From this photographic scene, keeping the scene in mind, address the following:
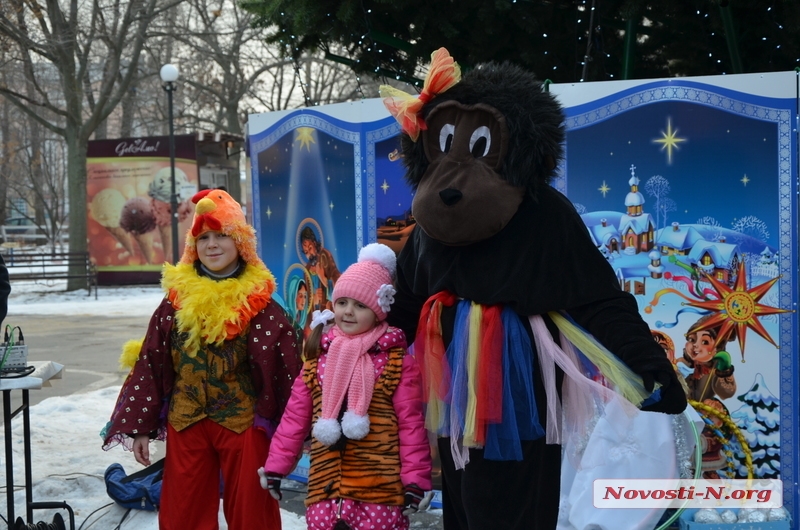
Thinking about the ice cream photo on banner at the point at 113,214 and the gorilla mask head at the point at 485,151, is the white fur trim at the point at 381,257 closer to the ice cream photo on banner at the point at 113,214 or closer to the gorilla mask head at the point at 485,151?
the gorilla mask head at the point at 485,151

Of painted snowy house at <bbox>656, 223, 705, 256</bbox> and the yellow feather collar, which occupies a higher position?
painted snowy house at <bbox>656, 223, 705, 256</bbox>

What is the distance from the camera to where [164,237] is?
19.7 meters

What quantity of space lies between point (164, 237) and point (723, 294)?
17385 millimetres

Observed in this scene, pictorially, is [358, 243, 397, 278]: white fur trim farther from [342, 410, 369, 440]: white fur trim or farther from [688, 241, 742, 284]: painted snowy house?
[688, 241, 742, 284]: painted snowy house

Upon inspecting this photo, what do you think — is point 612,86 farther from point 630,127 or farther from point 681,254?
point 681,254

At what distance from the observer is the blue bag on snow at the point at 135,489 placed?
431 cm

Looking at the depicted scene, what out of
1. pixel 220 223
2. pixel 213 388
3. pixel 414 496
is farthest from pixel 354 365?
pixel 220 223

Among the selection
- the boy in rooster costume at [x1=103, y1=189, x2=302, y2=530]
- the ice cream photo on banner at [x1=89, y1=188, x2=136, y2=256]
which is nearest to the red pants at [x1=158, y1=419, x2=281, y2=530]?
the boy in rooster costume at [x1=103, y1=189, x2=302, y2=530]

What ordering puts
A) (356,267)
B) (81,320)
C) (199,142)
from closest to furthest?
(356,267)
(81,320)
(199,142)

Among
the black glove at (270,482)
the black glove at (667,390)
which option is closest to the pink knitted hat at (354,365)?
the black glove at (270,482)

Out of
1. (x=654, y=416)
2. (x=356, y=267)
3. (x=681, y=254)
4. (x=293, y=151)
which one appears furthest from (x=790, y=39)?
(x=356, y=267)

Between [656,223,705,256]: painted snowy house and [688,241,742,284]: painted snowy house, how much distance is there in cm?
3

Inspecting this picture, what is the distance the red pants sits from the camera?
10.8ft

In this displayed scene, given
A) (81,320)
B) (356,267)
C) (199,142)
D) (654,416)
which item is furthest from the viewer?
(199,142)
